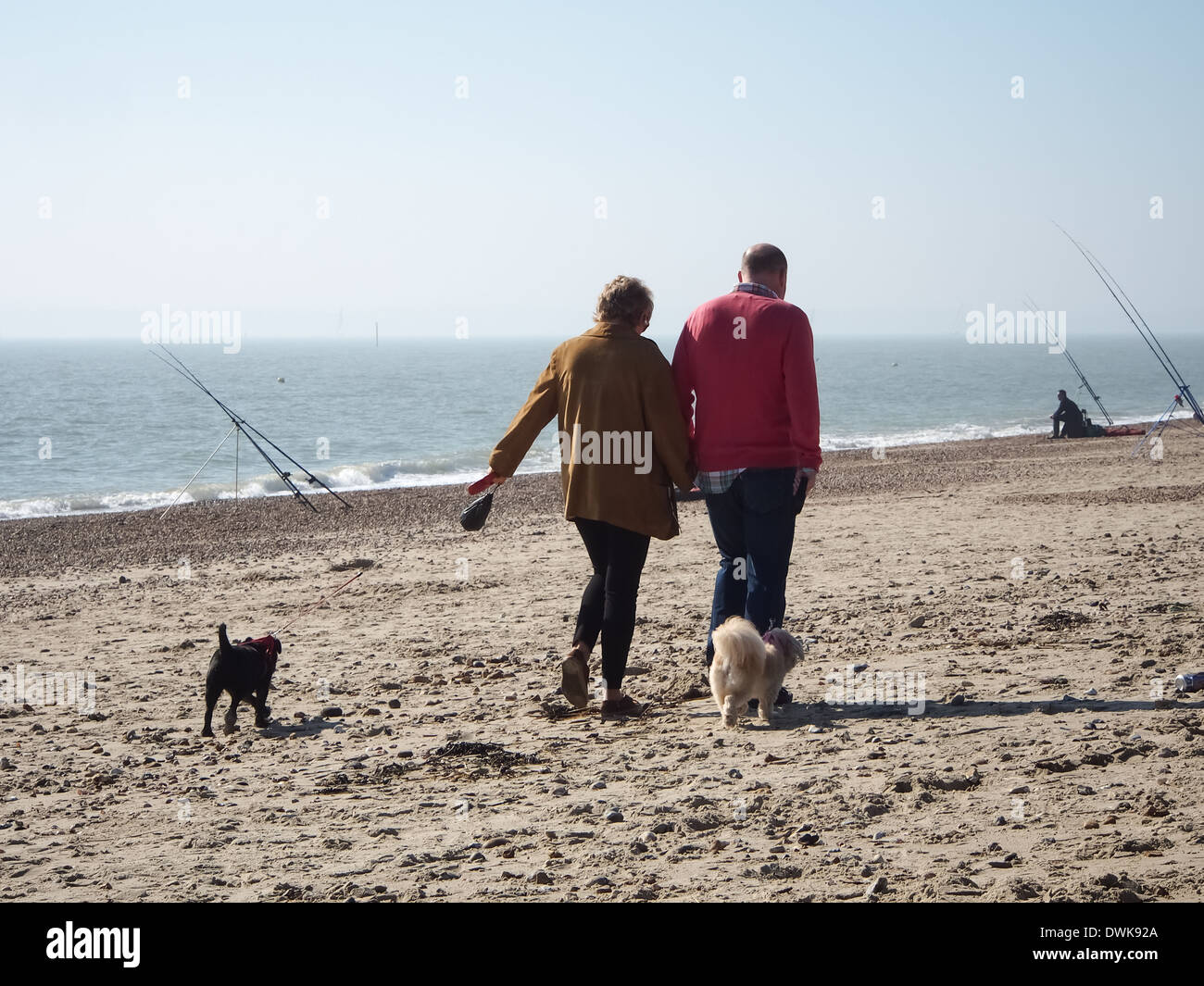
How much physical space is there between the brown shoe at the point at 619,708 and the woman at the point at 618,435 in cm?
20

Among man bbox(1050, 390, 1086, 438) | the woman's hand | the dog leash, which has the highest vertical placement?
man bbox(1050, 390, 1086, 438)

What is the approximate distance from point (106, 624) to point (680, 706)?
5.07 metres

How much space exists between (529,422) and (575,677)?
1.10 metres

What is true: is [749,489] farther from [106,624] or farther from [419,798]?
[106,624]

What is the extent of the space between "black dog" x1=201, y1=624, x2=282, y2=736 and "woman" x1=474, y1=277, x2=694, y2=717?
4.99 ft

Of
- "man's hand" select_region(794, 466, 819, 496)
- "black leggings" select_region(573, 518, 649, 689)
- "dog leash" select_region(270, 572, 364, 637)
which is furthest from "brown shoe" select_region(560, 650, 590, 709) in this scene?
"dog leash" select_region(270, 572, 364, 637)

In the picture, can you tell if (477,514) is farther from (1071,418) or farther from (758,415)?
(1071,418)

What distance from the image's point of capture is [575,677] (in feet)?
15.6

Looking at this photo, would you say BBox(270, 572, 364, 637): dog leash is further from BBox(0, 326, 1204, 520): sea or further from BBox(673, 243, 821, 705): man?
BBox(0, 326, 1204, 520): sea

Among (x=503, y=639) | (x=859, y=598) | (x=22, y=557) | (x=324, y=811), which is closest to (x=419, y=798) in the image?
(x=324, y=811)

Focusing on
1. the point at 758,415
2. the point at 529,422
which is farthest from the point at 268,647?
the point at 758,415

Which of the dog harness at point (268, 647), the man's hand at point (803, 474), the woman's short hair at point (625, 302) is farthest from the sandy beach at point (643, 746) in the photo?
the woman's short hair at point (625, 302)

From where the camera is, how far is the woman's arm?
15.3 ft

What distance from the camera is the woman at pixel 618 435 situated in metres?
4.54
